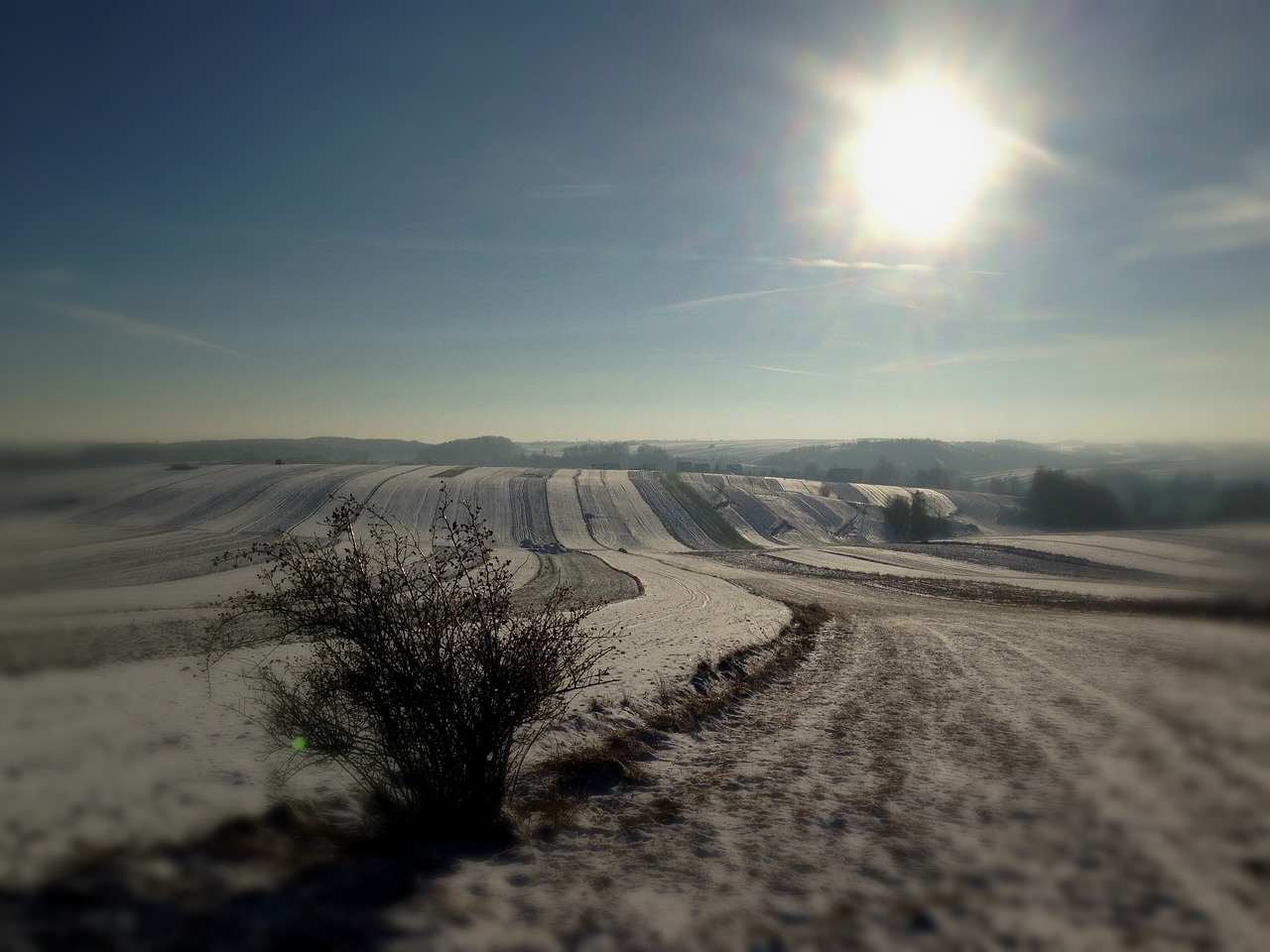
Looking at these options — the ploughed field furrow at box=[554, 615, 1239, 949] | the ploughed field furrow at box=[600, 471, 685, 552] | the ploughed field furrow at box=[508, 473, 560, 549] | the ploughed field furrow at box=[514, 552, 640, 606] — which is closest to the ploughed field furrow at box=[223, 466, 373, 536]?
the ploughed field furrow at box=[508, 473, 560, 549]

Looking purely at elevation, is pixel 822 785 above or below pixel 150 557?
above

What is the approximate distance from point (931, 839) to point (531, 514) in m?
63.9

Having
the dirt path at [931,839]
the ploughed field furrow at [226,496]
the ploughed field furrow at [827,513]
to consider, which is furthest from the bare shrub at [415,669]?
the ploughed field furrow at [827,513]

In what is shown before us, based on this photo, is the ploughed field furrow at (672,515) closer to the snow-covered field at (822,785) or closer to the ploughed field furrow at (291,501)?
the ploughed field furrow at (291,501)

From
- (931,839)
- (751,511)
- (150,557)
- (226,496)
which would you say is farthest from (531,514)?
(931,839)

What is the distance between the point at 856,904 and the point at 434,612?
4.86m

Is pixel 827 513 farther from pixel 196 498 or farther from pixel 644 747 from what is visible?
pixel 644 747

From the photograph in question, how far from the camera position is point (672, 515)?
244ft

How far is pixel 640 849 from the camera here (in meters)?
7.08

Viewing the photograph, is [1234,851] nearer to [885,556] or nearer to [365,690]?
[365,690]

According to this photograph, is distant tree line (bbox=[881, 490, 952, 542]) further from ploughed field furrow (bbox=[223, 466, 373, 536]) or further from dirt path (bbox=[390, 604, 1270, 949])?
dirt path (bbox=[390, 604, 1270, 949])

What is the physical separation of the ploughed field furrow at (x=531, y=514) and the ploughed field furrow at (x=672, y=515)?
11984 millimetres

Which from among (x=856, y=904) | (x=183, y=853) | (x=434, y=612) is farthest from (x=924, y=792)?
(x=183, y=853)

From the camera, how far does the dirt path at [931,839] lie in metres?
4.37
